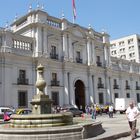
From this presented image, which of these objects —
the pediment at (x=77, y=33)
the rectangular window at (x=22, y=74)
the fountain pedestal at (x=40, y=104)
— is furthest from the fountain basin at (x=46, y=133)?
the pediment at (x=77, y=33)

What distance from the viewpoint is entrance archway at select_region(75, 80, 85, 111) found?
135 ft

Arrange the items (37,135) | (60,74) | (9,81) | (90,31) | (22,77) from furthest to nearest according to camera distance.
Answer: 1. (90,31)
2. (60,74)
3. (22,77)
4. (9,81)
5. (37,135)

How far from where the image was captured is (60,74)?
123ft

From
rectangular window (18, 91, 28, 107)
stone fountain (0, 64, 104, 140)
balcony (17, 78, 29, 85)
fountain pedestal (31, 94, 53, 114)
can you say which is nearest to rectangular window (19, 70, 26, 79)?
balcony (17, 78, 29, 85)

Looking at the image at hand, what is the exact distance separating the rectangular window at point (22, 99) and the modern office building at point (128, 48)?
45.8 m

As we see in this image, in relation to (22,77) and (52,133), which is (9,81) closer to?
(22,77)

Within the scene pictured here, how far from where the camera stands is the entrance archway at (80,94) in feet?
135

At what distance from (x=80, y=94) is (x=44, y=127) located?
30874 millimetres

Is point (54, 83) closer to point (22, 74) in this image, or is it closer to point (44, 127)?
point (22, 74)

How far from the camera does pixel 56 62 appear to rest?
3684 cm

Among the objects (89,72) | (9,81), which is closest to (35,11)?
(9,81)

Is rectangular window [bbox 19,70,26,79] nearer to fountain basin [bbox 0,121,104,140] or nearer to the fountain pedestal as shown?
the fountain pedestal

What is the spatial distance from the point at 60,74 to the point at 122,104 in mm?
10752

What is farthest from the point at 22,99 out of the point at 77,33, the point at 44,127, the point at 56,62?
the point at 44,127
